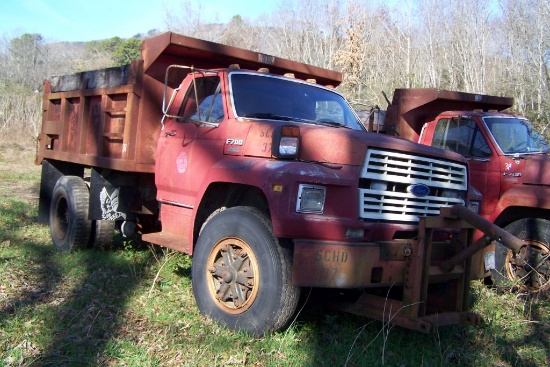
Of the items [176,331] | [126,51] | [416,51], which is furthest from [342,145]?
[126,51]

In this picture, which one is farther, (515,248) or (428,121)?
(428,121)

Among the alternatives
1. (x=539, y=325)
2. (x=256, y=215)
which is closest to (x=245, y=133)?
(x=256, y=215)

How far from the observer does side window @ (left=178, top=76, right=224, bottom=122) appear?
5.43 meters

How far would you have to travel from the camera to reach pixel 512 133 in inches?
284

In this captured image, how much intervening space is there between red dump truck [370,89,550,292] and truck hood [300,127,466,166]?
194 centimetres

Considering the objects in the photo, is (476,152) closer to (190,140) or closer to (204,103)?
(204,103)

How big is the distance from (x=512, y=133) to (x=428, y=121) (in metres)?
1.40

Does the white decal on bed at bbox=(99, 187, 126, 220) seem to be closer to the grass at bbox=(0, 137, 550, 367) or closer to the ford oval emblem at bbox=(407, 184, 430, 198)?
the grass at bbox=(0, 137, 550, 367)

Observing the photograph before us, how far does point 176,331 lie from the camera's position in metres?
4.58

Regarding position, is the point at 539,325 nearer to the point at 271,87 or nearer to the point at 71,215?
the point at 271,87

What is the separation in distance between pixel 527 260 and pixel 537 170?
1.07 m

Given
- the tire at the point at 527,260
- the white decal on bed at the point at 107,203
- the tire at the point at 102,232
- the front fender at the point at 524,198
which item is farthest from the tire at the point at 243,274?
the front fender at the point at 524,198

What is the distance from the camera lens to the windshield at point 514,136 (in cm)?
707

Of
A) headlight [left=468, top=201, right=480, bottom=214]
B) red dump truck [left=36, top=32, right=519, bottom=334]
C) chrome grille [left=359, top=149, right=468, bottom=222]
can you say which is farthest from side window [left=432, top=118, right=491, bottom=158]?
chrome grille [left=359, top=149, right=468, bottom=222]
